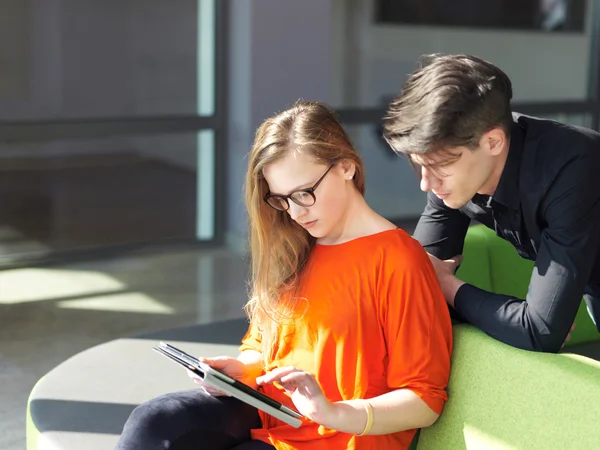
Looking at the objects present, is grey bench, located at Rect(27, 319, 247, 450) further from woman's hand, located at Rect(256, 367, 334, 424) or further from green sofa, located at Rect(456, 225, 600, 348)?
green sofa, located at Rect(456, 225, 600, 348)

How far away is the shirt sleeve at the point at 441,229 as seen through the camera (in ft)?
8.12

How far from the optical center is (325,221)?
2068 millimetres

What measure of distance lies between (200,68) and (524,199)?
491cm

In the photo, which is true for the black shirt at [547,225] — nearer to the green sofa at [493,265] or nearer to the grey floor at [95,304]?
the green sofa at [493,265]

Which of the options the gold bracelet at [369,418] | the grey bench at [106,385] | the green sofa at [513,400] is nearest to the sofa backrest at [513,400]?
→ the green sofa at [513,400]

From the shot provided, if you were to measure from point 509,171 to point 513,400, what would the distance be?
1.70 ft

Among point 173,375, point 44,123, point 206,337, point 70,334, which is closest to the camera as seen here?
point 173,375

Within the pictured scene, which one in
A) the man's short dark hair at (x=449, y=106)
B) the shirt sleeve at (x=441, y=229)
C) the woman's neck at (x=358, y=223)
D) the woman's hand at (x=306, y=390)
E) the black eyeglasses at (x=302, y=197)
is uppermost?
the man's short dark hair at (x=449, y=106)

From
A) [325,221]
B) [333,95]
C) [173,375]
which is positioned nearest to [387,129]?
[325,221]

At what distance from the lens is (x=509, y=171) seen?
2078 mm

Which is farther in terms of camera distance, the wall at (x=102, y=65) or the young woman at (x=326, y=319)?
the wall at (x=102, y=65)

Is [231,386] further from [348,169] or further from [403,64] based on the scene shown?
[403,64]

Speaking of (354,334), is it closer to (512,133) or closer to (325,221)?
(325,221)

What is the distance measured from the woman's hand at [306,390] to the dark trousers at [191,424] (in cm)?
30
